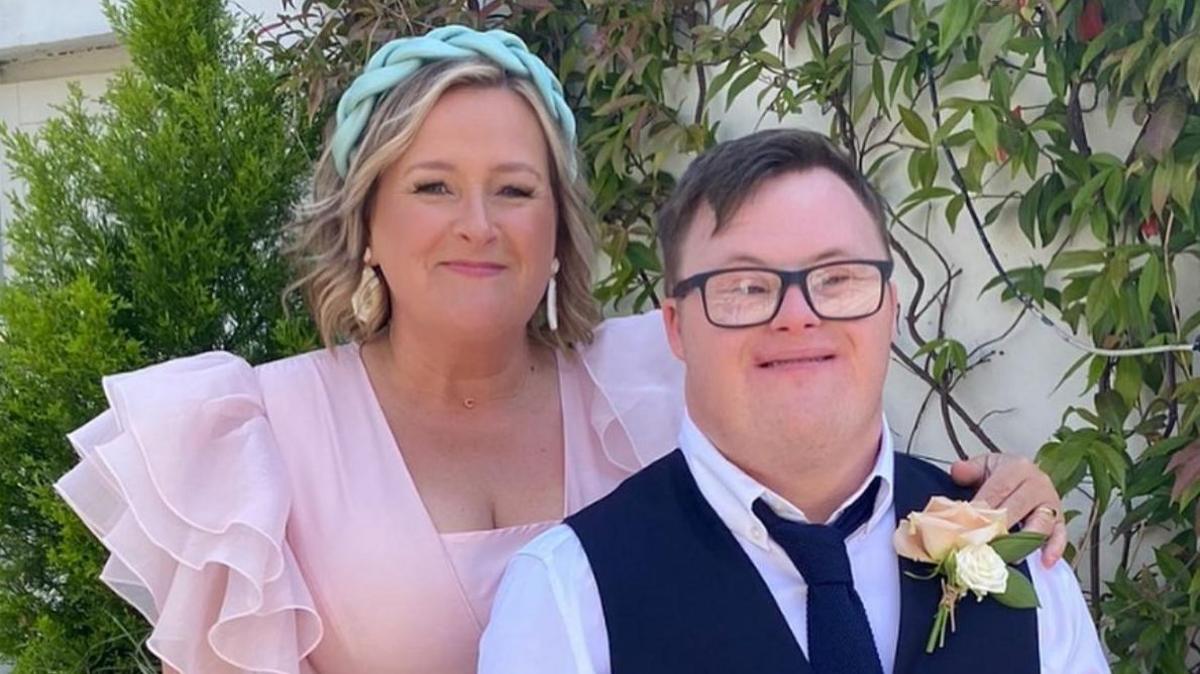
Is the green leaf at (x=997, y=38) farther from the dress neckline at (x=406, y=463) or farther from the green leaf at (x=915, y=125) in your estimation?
the dress neckline at (x=406, y=463)

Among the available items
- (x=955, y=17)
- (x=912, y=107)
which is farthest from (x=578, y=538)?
(x=912, y=107)

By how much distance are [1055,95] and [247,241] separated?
66.9 inches

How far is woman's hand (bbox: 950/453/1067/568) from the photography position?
63.3 inches

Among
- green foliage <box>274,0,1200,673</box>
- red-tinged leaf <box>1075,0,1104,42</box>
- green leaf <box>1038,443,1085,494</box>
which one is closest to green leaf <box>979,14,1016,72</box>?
green foliage <box>274,0,1200,673</box>

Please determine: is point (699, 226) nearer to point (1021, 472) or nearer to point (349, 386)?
point (1021, 472)

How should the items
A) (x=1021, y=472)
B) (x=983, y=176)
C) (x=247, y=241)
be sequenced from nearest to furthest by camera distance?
(x=1021, y=472) → (x=983, y=176) → (x=247, y=241)

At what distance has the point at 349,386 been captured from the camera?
2.05 metres

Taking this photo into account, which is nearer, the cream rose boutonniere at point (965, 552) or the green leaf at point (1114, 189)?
the cream rose boutonniere at point (965, 552)

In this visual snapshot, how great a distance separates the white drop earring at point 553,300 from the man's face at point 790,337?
0.69 meters

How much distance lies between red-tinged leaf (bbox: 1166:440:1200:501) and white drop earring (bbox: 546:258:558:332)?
1109 millimetres

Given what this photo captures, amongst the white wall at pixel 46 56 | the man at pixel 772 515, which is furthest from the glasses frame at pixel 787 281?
the white wall at pixel 46 56

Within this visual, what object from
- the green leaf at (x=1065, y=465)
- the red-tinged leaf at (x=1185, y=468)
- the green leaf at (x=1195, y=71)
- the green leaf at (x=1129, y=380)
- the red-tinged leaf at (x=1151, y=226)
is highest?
the green leaf at (x=1195, y=71)

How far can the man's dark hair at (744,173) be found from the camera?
1.50 m

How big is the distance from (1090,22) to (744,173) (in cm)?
102
